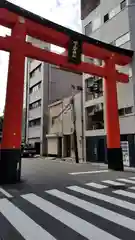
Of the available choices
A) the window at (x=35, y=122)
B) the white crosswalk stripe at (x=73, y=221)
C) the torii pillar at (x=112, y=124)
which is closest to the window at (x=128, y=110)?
the torii pillar at (x=112, y=124)

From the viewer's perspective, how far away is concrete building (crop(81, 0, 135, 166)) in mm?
17703

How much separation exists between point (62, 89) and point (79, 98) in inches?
447

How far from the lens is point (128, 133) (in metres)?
17.9

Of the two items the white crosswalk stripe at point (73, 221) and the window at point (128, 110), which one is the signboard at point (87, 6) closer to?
the window at point (128, 110)

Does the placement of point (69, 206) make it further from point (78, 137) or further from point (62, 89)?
point (62, 89)

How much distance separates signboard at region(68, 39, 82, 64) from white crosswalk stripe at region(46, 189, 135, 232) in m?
8.60

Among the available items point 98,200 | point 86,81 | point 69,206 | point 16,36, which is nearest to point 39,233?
point 69,206

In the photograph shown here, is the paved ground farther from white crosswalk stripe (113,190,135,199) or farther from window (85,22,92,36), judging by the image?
window (85,22,92,36)

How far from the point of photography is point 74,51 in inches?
545

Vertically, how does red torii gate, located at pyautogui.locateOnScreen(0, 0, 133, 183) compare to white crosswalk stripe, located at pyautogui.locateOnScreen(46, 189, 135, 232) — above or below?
above

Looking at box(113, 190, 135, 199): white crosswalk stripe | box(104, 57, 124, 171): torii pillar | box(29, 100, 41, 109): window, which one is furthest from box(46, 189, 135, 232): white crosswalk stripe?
box(29, 100, 41, 109): window

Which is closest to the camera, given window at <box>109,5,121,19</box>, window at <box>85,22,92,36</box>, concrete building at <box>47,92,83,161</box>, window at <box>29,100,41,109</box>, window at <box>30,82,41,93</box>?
window at <box>109,5,121,19</box>

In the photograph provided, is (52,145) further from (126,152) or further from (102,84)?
(126,152)

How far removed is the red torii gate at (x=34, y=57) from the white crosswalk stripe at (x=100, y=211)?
382cm
